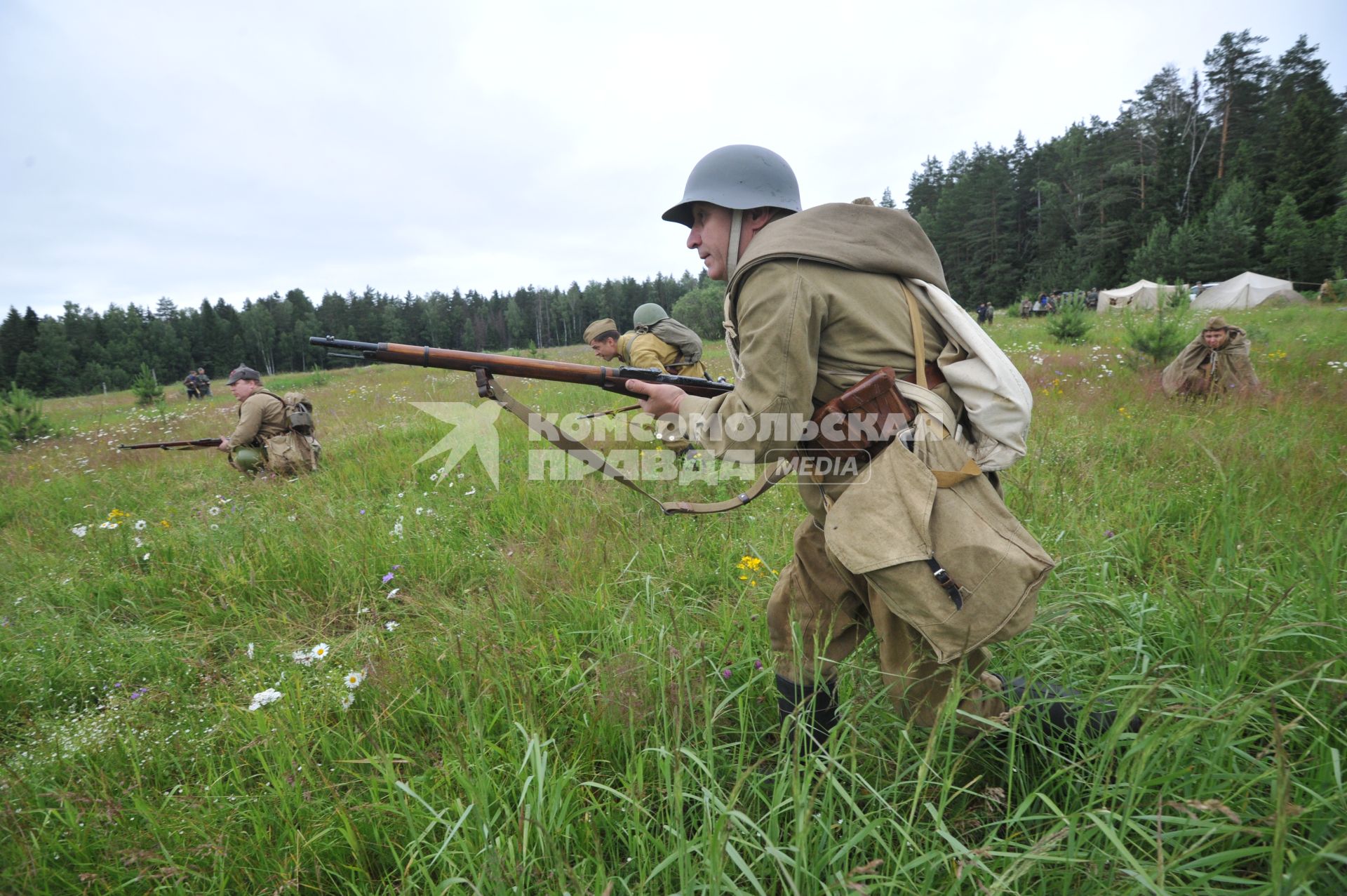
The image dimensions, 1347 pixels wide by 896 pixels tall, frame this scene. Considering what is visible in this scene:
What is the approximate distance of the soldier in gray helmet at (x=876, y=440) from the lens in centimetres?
148

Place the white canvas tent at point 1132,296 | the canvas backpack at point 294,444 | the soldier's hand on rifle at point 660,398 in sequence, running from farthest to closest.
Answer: the white canvas tent at point 1132,296
the canvas backpack at point 294,444
the soldier's hand on rifle at point 660,398

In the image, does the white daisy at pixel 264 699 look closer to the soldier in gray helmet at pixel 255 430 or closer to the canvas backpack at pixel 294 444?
the canvas backpack at pixel 294 444

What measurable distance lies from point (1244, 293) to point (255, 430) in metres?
39.3

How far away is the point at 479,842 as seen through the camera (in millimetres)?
1502

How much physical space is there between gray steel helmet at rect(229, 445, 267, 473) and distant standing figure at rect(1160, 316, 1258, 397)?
11064 mm

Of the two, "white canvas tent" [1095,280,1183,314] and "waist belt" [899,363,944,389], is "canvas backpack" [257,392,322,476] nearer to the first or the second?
"waist belt" [899,363,944,389]

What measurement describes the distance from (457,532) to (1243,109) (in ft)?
220

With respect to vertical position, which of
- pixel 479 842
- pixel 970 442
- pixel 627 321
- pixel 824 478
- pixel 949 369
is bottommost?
pixel 479 842

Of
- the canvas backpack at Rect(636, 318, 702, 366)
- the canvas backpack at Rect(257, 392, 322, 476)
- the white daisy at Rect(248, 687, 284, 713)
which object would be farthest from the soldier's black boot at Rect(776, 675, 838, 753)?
the canvas backpack at Rect(257, 392, 322, 476)

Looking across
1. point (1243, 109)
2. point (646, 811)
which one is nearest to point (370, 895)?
point (646, 811)

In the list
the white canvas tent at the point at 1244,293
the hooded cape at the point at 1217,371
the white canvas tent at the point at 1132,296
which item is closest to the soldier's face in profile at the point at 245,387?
the hooded cape at the point at 1217,371

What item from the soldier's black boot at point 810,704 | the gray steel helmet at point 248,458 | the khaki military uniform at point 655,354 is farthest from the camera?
the gray steel helmet at point 248,458

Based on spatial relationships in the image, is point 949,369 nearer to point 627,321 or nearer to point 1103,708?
point 1103,708

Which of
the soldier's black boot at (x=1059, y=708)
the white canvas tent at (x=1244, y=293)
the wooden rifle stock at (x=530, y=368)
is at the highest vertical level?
the white canvas tent at (x=1244, y=293)
